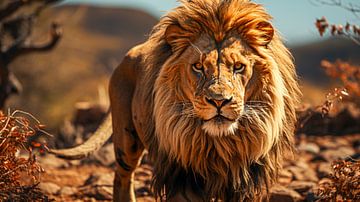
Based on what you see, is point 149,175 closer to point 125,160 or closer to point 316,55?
point 125,160

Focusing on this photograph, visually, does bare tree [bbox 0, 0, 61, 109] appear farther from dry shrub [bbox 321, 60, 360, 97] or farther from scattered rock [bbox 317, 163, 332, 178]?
scattered rock [bbox 317, 163, 332, 178]

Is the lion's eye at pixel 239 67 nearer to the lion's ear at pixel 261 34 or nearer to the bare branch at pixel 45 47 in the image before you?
the lion's ear at pixel 261 34

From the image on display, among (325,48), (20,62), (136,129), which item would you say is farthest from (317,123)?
(325,48)

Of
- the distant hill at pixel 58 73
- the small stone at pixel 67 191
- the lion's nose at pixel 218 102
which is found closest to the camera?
the lion's nose at pixel 218 102

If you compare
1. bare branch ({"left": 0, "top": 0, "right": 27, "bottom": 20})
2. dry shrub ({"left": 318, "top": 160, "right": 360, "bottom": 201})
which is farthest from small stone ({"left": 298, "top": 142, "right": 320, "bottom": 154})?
bare branch ({"left": 0, "top": 0, "right": 27, "bottom": 20})

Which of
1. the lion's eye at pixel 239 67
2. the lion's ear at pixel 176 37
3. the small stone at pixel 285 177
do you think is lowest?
the small stone at pixel 285 177

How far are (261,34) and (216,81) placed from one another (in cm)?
63

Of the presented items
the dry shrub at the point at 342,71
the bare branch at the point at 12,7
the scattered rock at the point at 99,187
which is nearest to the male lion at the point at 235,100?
the scattered rock at the point at 99,187

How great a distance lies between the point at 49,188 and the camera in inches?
252

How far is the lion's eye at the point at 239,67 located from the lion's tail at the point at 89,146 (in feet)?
5.97

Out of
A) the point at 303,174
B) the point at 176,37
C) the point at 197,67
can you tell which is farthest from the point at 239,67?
the point at 303,174

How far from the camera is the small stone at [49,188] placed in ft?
20.7

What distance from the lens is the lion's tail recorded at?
5.57 m

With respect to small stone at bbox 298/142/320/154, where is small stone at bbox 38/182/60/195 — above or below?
above
